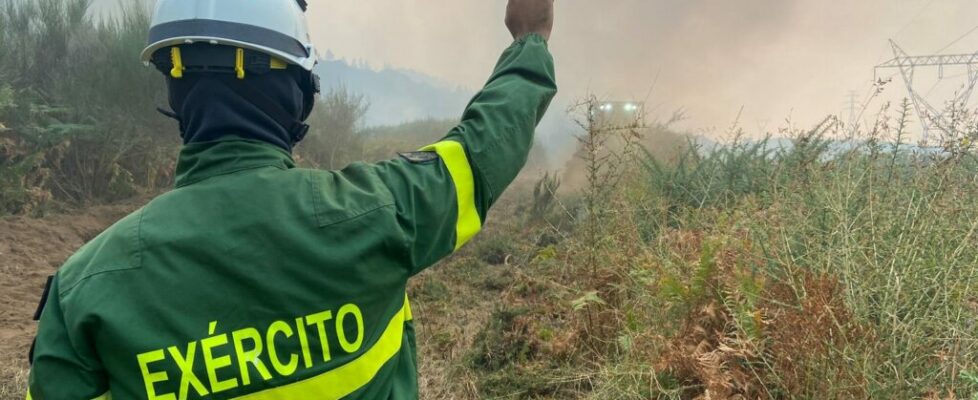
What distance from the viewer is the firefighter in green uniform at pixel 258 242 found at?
1.02 metres

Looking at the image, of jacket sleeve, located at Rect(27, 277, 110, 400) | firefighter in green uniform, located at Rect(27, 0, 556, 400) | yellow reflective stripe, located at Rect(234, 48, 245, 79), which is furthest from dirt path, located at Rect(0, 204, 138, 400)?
yellow reflective stripe, located at Rect(234, 48, 245, 79)

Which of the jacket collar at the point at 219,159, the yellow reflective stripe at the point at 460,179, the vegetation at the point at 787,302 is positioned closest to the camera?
the jacket collar at the point at 219,159

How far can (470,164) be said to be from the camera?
130 cm

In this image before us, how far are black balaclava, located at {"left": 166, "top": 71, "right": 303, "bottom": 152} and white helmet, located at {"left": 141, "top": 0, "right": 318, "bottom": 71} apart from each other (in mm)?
74

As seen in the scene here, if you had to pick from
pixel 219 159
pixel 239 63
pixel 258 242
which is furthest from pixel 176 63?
pixel 258 242

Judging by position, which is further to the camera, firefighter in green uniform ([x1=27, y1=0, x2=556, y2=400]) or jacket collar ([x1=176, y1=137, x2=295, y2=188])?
jacket collar ([x1=176, y1=137, x2=295, y2=188])

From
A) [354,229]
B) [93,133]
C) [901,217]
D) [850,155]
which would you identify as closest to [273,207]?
[354,229]

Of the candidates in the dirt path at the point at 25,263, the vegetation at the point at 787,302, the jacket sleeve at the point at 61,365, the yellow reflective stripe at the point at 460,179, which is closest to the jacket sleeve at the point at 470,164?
the yellow reflective stripe at the point at 460,179

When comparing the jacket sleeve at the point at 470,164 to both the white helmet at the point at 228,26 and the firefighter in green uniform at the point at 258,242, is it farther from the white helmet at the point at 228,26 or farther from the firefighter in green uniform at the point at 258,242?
the white helmet at the point at 228,26

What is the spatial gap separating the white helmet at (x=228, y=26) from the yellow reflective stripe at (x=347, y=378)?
712mm

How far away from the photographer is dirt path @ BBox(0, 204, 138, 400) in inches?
147

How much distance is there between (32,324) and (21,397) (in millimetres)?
1587

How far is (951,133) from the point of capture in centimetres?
319

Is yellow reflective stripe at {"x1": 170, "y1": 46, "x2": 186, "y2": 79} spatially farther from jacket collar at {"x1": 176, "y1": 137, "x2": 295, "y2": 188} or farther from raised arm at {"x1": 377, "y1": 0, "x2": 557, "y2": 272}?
raised arm at {"x1": 377, "y1": 0, "x2": 557, "y2": 272}
